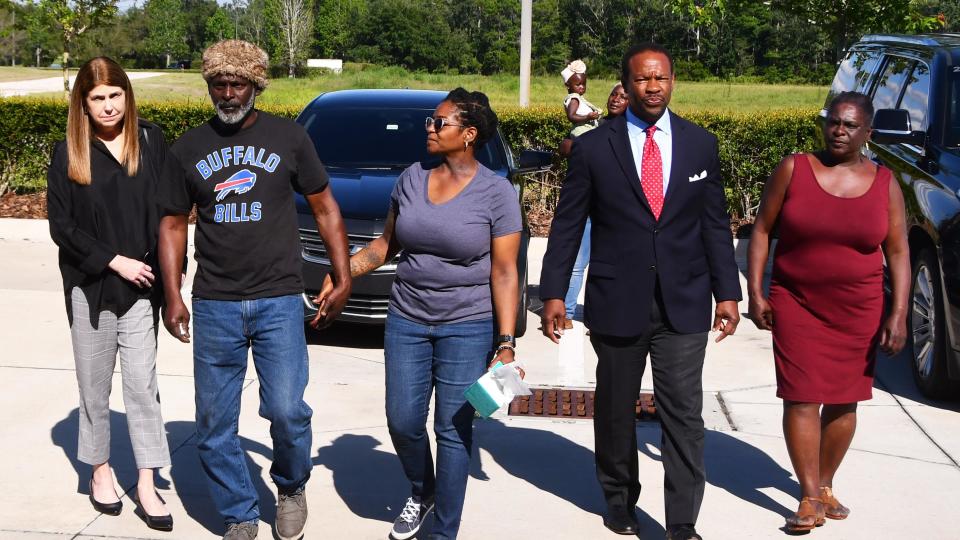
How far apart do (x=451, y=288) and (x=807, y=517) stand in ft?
5.80

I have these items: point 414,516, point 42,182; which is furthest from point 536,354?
point 42,182

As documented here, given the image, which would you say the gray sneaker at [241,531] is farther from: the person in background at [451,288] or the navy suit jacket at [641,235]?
the navy suit jacket at [641,235]

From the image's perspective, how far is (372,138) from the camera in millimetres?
9000

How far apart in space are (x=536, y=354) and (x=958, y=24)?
56.6 meters

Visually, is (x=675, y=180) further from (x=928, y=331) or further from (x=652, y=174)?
(x=928, y=331)

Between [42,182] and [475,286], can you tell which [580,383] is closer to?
[475,286]

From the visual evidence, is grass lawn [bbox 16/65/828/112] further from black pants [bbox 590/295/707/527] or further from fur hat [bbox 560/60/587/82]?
black pants [bbox 590/295/707/527]

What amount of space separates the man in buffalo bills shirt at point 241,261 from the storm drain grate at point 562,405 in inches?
86.6

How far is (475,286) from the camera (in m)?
4.47

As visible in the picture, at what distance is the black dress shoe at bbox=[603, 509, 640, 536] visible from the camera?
4.88 metres

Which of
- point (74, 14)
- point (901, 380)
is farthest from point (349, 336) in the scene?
point (74, 14)

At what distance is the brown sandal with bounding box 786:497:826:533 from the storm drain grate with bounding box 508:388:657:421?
5.37 ft

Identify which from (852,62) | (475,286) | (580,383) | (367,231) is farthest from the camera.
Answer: (852,62)

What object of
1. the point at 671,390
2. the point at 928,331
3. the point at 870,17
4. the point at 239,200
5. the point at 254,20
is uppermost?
the point at 254,20
